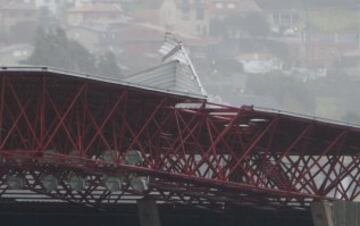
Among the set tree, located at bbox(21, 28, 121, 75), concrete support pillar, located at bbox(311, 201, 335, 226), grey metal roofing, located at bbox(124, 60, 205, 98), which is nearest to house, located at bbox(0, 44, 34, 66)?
tree, located at bbox(21, 28, 121, 75)

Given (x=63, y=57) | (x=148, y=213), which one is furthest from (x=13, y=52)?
(x=148, y=213)

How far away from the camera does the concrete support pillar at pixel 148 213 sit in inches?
2009

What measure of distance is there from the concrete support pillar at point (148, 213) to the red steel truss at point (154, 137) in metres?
1.77

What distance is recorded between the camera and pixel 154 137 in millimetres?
46125

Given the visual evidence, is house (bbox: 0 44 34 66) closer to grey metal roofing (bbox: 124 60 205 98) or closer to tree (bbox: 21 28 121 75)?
tree (bbox: 21 28 121 75)

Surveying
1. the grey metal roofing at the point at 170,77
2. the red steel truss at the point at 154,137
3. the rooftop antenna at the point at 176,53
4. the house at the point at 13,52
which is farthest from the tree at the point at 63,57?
the red steel truss at the point at 154,137

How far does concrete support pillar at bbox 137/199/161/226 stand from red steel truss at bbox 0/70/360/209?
1770mm

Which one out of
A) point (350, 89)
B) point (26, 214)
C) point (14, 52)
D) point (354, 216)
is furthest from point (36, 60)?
point (354, 216)

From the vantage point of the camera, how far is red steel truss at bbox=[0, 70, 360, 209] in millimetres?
43594

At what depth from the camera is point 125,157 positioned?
4484cm

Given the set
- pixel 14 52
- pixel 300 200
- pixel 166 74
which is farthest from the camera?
pixel 14 52

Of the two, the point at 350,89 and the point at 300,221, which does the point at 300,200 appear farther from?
the point at 350,89

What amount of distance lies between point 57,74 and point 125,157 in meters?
4.24

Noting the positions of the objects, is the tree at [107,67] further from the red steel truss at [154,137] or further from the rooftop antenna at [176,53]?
the red steel truss at [154,137]
